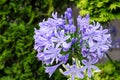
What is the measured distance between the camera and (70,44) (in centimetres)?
323

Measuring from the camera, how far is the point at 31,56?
482 centimetres

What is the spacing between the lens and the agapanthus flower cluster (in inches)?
126

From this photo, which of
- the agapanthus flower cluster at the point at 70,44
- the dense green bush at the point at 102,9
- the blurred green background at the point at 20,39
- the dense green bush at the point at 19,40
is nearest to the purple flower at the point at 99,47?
the agapanthus flower cluster at the point at 70,44

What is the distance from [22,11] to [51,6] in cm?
41

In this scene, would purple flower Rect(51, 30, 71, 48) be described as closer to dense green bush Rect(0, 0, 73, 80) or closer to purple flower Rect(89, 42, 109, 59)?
purple flower Rect(89, 42, 109, 59)

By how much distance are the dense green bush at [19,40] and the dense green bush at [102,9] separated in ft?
2.80

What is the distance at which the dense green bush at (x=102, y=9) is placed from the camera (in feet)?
13.5

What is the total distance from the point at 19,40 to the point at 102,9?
1.21m

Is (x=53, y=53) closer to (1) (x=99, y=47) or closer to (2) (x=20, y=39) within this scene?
(1) (x=99, y=47)

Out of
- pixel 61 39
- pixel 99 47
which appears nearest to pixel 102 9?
pixel 99 47

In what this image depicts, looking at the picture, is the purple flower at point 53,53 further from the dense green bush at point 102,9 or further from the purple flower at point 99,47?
Answer: the dense green bush at point 102,9

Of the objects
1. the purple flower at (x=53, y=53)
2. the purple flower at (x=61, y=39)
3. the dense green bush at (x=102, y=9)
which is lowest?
the purple flower at (x=53, y=53)

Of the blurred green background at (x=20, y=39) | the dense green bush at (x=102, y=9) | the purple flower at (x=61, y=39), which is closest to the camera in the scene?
the purple flower at (x=61, y=39)

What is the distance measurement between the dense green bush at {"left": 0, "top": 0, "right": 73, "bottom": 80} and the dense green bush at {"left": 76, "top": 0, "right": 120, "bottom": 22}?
2.80ft
